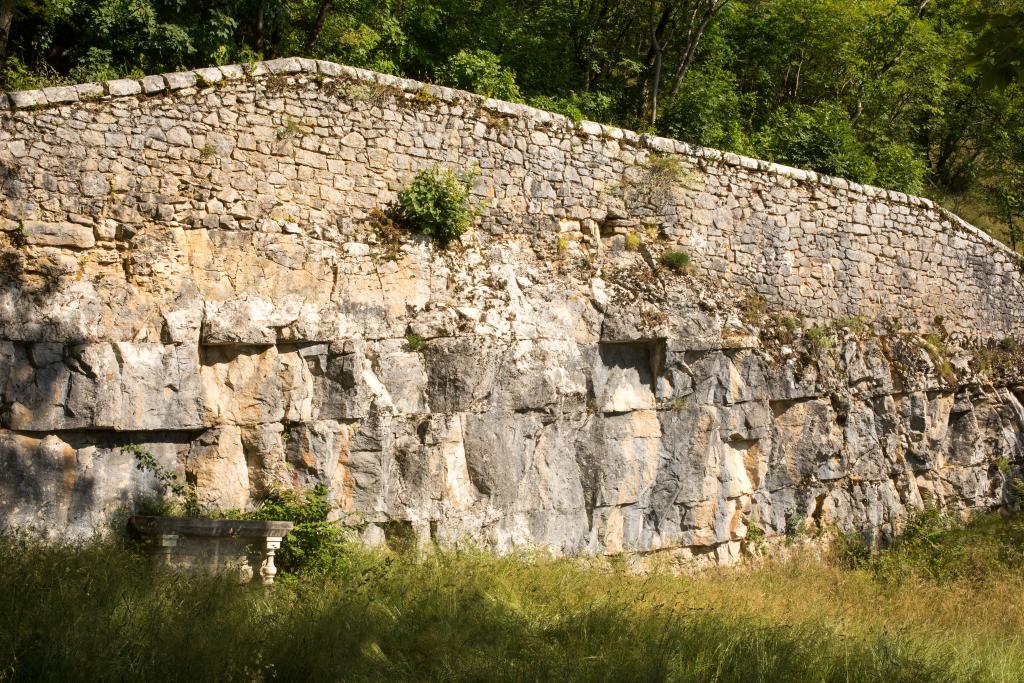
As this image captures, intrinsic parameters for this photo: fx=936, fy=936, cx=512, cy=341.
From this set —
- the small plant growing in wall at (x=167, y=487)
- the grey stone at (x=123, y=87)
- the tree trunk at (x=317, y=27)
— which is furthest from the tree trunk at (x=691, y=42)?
the small plant growing in wall at (x=167, y=487)

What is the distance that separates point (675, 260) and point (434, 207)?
2918 mm

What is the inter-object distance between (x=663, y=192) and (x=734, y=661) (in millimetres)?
5950

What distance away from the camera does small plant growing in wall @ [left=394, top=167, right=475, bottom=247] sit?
9094mm

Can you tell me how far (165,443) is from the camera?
300 inches

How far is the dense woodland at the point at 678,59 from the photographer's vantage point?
33.2 ft

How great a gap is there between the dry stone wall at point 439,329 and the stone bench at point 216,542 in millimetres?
442

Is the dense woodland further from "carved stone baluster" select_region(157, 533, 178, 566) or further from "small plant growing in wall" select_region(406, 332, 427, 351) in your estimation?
"carved stone baluster" select_region(157, 533, 178, 566)

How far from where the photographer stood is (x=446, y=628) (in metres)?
6.21

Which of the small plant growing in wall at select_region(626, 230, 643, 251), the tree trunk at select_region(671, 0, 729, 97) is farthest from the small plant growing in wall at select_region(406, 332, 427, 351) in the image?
the tree trunk at select_region(671, 0, 729, 97)

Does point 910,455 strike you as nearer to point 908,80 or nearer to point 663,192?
point 663,192

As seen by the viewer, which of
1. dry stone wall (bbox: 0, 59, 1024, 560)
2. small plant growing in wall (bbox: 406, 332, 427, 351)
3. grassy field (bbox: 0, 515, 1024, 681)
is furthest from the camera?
small plant growing in wall (bbox: 406, 332, 427, 351)

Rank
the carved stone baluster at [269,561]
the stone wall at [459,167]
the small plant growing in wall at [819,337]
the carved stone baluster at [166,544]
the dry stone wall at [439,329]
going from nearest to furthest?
the carved stone baluster at [166,544] → the carved stone baluster at [269,561] → the dry stone wall at [439,329] → the stone wall at [459,167] → the small plant growing in wall at [819,337]

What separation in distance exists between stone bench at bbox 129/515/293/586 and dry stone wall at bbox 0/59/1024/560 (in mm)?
442

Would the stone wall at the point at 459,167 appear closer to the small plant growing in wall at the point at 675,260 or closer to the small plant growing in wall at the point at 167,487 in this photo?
the small plant growing in wall at the point at 675,260
